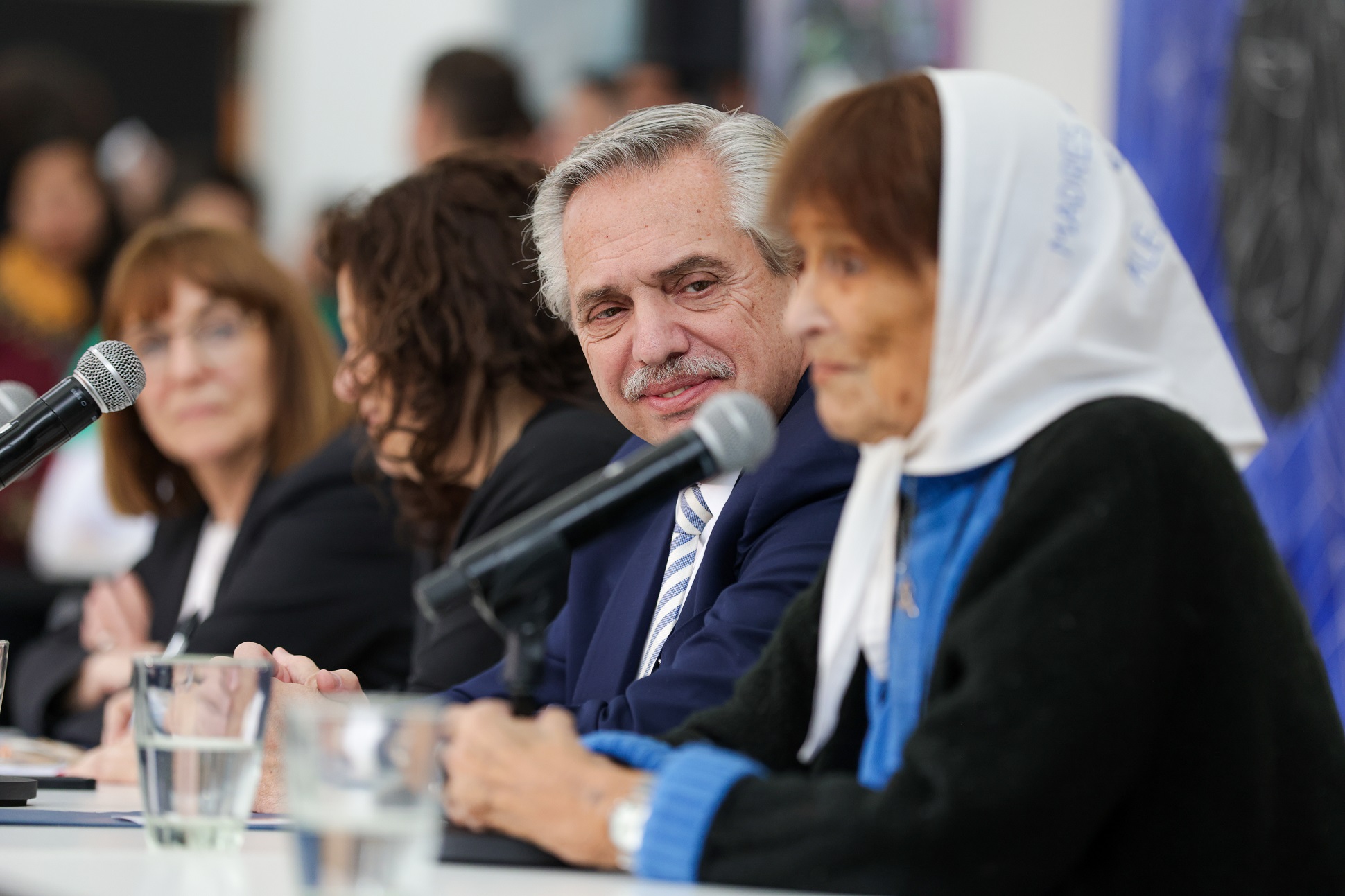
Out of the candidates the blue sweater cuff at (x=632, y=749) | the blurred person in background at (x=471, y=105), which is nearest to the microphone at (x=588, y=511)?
the blue sweater cuff at (x=632, y=749)

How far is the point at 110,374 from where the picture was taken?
5.15 feet

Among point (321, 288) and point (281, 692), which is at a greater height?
point (281, 692)

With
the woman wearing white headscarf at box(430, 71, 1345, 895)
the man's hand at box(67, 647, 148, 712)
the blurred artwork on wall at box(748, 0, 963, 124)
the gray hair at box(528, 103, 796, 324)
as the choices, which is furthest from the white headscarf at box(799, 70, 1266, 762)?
the blurred artwork on wall at box(748, 0, 963, 124)

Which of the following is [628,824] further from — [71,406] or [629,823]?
[71,406]

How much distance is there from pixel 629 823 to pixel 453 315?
54.1 inches

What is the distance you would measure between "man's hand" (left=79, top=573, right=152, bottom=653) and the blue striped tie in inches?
61.2

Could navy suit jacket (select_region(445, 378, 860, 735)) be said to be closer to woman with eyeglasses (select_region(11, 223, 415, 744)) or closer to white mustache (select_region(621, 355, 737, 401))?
white mustache (select_region(621, 355, 737, 401))

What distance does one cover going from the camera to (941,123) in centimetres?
125

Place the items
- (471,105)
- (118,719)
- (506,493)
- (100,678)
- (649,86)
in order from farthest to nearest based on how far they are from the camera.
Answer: (649,86)
(471,105)
(100,678)
(118,719)
(506,493)

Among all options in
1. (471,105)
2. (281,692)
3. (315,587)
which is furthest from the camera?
(471,105)

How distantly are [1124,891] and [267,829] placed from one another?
2.38 feet

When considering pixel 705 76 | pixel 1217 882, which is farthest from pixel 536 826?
pixel 705 76

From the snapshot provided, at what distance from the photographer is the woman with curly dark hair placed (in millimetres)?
2457

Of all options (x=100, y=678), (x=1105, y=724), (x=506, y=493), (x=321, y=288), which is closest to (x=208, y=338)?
(x=100, y=678)
